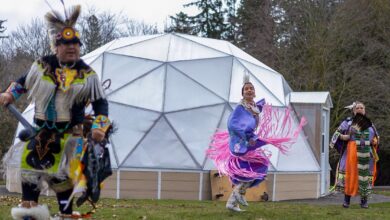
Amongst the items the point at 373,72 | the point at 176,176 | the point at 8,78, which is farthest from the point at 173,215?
the point at 8,78

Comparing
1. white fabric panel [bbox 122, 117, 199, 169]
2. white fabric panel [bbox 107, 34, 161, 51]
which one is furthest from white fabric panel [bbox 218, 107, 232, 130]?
white fabric panel [bbox 107, 34, 161, 51]

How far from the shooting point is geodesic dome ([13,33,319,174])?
47.2 feet

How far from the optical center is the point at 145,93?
15039 mm

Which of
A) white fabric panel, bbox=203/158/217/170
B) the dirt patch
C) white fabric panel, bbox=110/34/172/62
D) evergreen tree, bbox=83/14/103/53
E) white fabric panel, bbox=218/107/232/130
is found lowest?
the dirt patch

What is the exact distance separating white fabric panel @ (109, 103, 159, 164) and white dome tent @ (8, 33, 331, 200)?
0.08ft

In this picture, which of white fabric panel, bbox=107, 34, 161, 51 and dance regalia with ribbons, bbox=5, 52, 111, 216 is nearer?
dance regalia with ribbons, bbox=5, 52, 111, 216

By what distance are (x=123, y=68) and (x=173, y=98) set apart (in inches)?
63.0

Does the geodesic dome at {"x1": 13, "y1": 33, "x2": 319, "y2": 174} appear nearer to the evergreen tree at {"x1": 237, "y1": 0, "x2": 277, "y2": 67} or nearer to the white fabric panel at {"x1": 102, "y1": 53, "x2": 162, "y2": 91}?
the white fabric panel at {"x1": 102, "y1": 53, "x2": 162, "y2": 91}

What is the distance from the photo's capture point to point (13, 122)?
25.1 m

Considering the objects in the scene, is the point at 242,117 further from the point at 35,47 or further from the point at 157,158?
the point at 35,47

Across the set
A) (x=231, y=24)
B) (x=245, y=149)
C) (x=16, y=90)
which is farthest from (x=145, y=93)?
(x=231, y=24)

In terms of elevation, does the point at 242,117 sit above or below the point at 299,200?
above

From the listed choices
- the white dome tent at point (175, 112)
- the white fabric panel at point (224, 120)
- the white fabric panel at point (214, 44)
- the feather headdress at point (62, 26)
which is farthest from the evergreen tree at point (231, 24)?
the feather headdress at point (62, 26)

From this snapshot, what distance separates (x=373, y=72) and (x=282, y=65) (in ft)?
13.2
